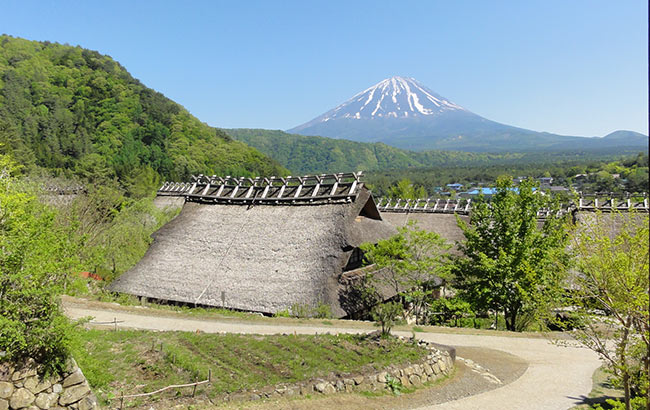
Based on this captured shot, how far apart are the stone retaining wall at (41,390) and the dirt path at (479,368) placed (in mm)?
2752


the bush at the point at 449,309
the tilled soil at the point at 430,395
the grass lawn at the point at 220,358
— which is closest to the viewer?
the tilled soil at the point at 430,395

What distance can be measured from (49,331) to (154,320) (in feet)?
31.5

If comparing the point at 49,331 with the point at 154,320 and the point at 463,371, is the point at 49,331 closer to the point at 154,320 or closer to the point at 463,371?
the point at 154,320

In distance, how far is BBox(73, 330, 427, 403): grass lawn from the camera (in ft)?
33.1

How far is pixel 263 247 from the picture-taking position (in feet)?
74.6

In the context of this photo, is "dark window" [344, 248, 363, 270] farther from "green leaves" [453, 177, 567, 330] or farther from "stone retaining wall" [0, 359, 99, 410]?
"stone retaining wall" [0, 359, 99, 410]

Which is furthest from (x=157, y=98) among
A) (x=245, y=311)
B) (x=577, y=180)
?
(x=577, y=180)

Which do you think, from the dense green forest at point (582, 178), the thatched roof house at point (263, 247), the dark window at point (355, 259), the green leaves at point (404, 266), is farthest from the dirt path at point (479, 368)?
the dense green forest at point (582, 178)

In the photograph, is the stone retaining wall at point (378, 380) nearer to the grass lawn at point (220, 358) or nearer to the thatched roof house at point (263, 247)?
the grass lawn at point (220, 358)

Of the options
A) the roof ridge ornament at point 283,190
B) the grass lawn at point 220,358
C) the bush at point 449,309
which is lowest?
the bush at point 449,309

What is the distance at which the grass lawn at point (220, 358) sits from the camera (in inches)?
397

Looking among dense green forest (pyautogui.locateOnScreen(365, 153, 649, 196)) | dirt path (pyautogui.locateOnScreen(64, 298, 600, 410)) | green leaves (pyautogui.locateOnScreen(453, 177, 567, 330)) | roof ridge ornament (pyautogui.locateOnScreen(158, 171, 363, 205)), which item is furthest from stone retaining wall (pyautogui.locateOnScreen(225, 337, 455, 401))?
dense green forest (pyautogui.locateOnScreen(365, 153, 649, 196))

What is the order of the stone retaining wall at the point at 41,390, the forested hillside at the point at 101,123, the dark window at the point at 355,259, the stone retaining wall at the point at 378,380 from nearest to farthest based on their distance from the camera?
the stone retaining wall at the point at 41,390
the stone retaining wall at the point at 378,380
the dark window at the point at 355,259
the forested hillside at the point at 101,123

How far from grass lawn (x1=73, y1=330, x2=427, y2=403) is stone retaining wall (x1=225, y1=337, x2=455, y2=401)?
0.22m
